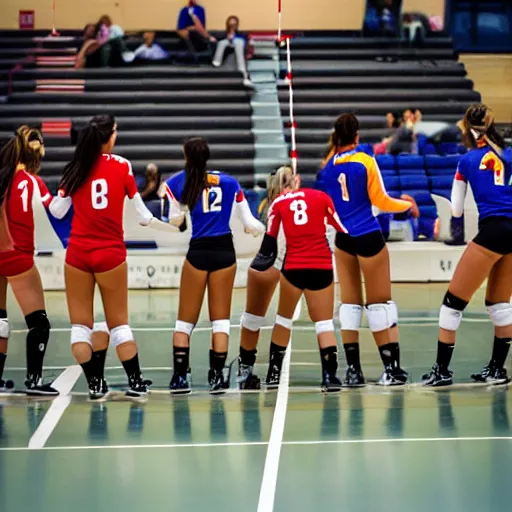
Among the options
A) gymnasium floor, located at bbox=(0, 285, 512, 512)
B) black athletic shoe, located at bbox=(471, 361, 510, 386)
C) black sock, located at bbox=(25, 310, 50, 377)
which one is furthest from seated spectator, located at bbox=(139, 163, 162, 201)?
black athletic shoe, located at bbox=(471, 361, 510, 386)

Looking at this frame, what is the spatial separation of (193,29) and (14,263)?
39.3 feet

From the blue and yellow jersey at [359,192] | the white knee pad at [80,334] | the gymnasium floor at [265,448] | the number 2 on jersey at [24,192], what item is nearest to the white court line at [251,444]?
the gymnasium floor at [265,448]

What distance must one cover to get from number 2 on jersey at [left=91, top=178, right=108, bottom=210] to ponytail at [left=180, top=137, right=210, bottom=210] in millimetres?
532

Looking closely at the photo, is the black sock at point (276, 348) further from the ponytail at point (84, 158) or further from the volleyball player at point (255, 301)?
the ponytail at point (84, 158)

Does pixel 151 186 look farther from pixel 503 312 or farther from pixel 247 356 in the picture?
pixel 503 312

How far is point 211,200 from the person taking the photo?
754 cm

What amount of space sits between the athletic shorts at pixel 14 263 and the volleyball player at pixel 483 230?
2.77 meters

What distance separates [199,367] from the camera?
8.66 metres

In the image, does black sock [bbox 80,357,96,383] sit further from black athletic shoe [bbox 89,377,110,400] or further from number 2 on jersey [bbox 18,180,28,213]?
number 2 on jersey [bbox 18,180,28,213]

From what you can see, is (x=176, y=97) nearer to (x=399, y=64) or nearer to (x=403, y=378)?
(x=399, y=64)

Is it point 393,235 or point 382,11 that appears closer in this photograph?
point 393,235

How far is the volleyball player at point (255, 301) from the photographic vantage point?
778 cm

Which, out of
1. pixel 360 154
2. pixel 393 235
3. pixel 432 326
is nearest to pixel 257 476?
pixel 360 154

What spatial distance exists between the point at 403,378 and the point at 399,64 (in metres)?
12.1
